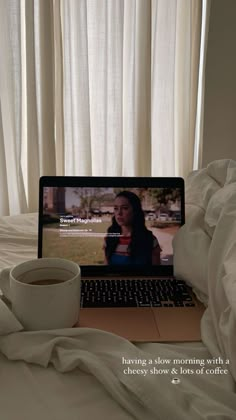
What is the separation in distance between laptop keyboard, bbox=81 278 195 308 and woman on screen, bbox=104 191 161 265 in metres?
0.06

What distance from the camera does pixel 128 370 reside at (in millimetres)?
552

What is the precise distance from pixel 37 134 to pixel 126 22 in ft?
2.70

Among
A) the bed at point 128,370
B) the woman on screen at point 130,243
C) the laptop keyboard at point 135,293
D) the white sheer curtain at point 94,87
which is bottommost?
the laptop keyboard at point 135,293

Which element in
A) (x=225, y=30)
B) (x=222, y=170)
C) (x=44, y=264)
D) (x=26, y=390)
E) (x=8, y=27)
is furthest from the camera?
(x=225, y=30)

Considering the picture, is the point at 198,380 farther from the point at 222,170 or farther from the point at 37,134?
the point at 37,134

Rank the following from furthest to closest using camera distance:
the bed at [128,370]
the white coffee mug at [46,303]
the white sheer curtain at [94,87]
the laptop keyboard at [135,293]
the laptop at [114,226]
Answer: the white sheer curtain at [94,87] → the laptop at [114,226] → the laptop keyboard at [135,293] → the white coffee mug at [46,303] → the bed at [128,370]

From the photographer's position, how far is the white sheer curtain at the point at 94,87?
2.09 meters

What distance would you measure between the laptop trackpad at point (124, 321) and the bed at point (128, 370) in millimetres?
30

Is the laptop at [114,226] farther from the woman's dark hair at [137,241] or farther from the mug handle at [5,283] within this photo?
the mug handle at [5,283]

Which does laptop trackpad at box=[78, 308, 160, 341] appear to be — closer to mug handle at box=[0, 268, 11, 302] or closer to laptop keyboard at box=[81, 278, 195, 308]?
laptop keyboard at box=[81, 278, 195, 308]

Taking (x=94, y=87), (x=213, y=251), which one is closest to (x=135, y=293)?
(x=213, y=251)

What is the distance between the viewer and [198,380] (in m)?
0.55

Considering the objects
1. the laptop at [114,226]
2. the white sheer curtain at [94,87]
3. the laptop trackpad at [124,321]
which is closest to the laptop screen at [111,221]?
the laptop at [114,226]

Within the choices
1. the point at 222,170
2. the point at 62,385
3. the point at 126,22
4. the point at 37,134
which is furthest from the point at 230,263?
the point at 126,22
